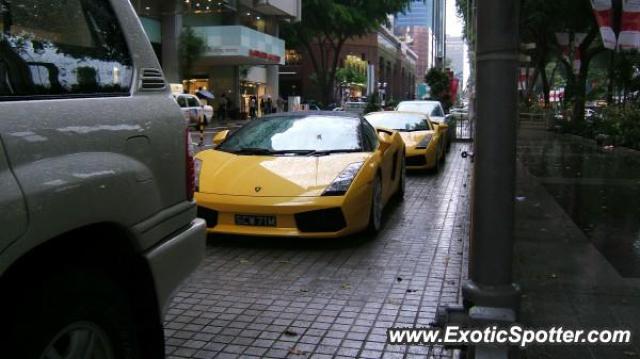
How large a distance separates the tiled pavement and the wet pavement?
1.35m

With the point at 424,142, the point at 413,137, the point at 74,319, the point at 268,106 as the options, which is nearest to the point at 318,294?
the point at 74,319

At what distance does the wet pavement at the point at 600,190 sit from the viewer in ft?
20.6

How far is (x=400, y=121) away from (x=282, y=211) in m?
7.87

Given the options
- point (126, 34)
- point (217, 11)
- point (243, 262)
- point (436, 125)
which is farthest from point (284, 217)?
point (217, 11)

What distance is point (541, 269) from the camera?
17.8 ft

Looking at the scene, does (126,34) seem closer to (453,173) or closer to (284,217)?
(284,217)

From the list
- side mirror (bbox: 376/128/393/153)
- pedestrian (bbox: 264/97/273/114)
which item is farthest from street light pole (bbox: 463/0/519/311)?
pedestrian (bbox: 264/97/273/114)

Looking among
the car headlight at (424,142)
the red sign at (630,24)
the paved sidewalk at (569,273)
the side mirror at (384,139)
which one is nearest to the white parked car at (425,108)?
the red sign at (630,24)

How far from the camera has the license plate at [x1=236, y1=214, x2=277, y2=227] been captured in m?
6.33

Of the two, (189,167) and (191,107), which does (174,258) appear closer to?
(189,167)

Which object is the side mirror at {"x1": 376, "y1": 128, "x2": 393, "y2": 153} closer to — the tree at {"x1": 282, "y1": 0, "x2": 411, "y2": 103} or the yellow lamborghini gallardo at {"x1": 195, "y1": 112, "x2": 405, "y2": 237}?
the yellow lamborghini gallardo at {"x1": 195, "y1": 112, "x2": 405, "y2": 237}

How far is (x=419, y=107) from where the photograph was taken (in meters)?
18.5

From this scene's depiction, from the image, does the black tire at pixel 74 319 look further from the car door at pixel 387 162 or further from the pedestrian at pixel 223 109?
the pedestrian at pixel 223 109

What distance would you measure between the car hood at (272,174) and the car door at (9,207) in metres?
4.39
